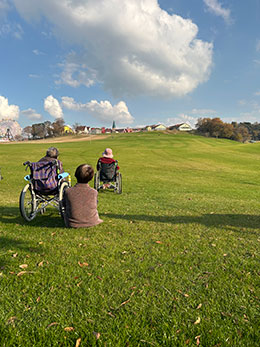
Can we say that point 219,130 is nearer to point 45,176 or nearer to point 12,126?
point 45,176

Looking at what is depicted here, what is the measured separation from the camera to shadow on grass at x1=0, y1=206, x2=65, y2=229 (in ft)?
16.2

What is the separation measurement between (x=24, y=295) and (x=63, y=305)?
522 millimetres

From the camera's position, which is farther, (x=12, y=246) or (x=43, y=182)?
(x=43, y=182)

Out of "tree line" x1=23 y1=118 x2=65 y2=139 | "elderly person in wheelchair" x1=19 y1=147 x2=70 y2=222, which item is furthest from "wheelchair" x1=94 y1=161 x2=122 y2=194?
"tree line" x1=23 y1=118 x2=65 y2=139

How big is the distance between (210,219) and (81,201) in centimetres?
351

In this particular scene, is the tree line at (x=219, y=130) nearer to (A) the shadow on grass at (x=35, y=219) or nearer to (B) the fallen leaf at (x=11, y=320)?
(A) the shadow on grass at (x=35, y=219)

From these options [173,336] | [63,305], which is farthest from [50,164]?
[173,336]

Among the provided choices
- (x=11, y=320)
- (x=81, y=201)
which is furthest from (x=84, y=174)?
(x=11, y=320)

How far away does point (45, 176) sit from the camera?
5176 mm

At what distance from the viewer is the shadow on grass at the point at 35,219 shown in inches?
194

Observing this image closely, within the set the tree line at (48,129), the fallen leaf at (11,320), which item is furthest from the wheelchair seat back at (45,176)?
the tree line at (48,129)

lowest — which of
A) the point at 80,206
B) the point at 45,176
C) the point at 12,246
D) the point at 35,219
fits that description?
the point at 35,219

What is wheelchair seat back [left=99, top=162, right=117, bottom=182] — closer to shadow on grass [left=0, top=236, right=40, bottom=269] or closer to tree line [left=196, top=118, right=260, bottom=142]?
shadow on grass [left=0, top=236, right=40, bottom=269]

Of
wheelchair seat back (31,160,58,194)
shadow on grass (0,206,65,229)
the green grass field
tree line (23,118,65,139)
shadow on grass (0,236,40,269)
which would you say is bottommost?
shadow on grass (0,206,65,229)
